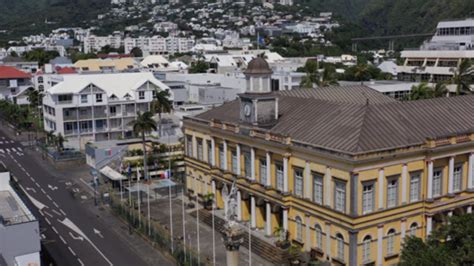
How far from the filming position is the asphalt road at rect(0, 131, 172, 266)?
156ft

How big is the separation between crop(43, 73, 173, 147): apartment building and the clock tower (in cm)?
4428

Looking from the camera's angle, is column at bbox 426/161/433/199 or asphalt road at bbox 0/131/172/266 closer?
column at bbox 426/161/433/199

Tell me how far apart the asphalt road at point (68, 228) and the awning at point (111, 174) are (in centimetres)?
449

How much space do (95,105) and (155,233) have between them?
47.1 m

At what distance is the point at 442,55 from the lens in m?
95.4

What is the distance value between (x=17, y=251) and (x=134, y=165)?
3339 cm

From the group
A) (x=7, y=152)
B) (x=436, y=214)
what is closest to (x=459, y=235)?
(x=436, y=214)

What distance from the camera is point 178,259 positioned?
45312mm

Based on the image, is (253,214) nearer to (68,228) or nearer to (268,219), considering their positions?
(268,219)

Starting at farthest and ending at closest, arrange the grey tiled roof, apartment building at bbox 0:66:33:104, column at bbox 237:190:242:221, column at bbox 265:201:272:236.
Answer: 1. apartment building at bbox 0:66:33:104
2. column at bbox 237:190:242:221
3. column at bbox 265:201:272:236
4. the grey tiled roof

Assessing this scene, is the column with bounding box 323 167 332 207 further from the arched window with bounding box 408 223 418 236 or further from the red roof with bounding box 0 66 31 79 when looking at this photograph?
the red roof with bounding box 0 66 31 79

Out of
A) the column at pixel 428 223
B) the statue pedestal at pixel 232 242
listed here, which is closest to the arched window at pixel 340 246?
the column at pixel 428 223

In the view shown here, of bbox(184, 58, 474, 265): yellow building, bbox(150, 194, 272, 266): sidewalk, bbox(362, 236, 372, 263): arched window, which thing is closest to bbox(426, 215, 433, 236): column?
bbox(184, 58, 474, 265): yellow building

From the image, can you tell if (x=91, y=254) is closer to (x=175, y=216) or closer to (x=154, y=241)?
(x=154, y=241)
